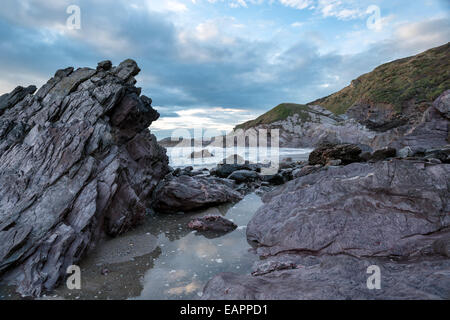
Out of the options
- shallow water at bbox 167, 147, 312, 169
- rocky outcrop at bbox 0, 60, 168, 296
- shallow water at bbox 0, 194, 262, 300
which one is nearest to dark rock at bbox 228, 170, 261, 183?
rocky outcrop at bbox 0, 60, 168, 296

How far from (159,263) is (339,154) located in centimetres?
1595

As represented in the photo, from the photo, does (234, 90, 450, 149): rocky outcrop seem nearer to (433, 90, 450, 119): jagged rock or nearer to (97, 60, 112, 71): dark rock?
(433, 90, 450, 119): jagged rock

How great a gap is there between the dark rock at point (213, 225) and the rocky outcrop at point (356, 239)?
1.04m

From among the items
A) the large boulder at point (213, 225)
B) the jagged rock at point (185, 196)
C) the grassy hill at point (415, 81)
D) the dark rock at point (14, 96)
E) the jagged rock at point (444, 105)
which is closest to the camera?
the large boulder at point (213, 225)

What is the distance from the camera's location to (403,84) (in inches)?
2773

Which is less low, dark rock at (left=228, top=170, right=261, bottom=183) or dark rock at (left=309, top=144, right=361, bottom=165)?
dark rock at (left=309, top=144, right=361, bottom=165)

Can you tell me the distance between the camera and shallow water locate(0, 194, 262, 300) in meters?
5.66

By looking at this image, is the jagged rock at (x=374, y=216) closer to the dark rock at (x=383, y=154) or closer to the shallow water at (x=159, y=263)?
the shallow water at (x=159, y=263)

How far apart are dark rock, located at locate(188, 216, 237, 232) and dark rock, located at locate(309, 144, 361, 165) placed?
11799mm

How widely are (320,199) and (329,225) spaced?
110 cm

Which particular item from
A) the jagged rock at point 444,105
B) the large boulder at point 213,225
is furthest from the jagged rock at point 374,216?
the jagged rock at point 444,105

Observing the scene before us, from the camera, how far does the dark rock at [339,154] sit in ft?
60.0

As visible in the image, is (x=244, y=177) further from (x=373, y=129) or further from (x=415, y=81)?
(x=415, y=81)
